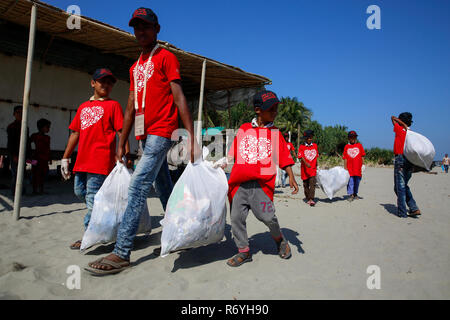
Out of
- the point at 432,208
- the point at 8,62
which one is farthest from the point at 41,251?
the point at 432,208

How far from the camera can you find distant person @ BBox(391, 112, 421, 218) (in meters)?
4.99

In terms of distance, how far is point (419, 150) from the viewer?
4.67m

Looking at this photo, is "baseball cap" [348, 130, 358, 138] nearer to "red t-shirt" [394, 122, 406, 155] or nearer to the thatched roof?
"red t-shirt" [394, 122, 406, 155]

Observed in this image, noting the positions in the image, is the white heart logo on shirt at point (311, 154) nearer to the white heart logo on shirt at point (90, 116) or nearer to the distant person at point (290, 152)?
the distant person at point (290, 152)

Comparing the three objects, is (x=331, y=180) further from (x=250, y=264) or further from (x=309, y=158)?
(x=250, y=264)

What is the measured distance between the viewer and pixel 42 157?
5883 millimetres

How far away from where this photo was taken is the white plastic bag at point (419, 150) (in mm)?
4680

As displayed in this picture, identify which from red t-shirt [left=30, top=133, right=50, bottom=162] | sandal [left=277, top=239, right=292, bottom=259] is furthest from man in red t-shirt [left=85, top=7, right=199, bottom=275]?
red t-shirt [left=30, top=133, right=50, bottom=162]

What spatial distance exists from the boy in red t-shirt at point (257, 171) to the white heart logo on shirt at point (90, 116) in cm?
133

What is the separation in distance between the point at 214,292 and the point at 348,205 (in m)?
5.12

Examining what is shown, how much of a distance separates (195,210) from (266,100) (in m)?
1.19
